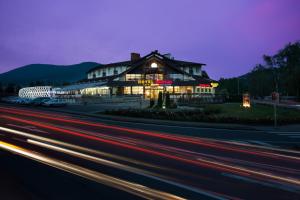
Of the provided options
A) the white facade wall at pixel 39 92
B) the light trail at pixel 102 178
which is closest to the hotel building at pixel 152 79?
the white facade wall at pixel 39 92

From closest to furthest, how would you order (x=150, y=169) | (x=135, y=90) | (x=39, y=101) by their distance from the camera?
(x=150, y=169)
(x=39, y=101)
(x=135, y=90)

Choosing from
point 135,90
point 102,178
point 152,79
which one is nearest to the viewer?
point 102,178

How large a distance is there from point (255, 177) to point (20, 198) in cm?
628

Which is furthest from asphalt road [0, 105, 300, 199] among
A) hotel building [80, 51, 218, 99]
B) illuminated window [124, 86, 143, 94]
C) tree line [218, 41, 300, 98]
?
tree line [218, 41, 300, 98]

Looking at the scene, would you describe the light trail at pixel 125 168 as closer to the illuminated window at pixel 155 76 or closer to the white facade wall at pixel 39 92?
the illuminated window at pixel 155 76

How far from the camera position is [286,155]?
13766 millimetres

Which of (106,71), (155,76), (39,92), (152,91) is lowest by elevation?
(152,91)

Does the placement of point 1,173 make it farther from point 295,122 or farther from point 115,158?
point 295,122

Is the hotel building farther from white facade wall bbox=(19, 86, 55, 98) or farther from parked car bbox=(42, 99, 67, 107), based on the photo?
white facade wall bbox=(19, 86, 55, 98)

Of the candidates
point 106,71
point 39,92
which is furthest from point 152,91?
point 39,92

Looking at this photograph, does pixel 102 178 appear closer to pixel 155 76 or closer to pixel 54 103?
pixel 54 103

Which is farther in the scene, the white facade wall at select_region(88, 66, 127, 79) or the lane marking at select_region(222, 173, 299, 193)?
the white facade wall at select_region(88, 66, 127, 79)

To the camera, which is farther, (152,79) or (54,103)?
(152,79)

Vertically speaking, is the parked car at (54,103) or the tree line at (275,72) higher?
the tree line at (275,72)
